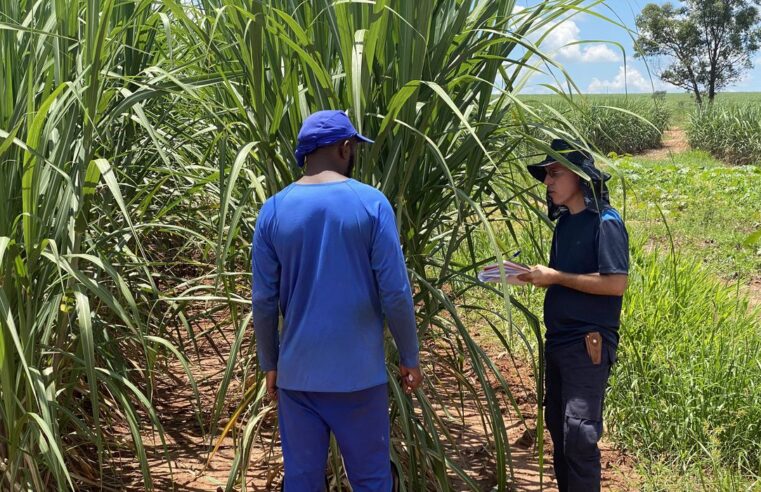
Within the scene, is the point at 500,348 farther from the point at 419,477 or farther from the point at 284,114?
the point at 284,114

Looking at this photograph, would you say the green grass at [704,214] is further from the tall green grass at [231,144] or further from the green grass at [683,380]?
the tall green grass at [231,144]

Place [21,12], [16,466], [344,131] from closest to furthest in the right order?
[344,131]
[16,466]
[21,12]

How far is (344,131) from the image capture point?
2004 millimetres

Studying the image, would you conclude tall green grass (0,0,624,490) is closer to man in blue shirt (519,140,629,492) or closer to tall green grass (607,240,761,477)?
man in blue shirt (519,140,629,492)

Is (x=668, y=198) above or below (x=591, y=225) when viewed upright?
below

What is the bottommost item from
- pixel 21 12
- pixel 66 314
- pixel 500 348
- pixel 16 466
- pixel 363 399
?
pixel 500 348

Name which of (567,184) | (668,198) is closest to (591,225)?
(567,184)

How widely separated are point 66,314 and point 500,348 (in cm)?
314

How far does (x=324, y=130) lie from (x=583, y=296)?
111 centimetres

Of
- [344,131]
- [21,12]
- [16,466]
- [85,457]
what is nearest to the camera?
[344,131]

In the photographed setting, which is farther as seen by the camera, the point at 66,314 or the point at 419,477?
the point at 419,477

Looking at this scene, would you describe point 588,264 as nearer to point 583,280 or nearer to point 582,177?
point 583,280

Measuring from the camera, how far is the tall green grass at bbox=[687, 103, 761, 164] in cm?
2277

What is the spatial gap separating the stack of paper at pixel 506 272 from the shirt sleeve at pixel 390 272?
52 centimetres
